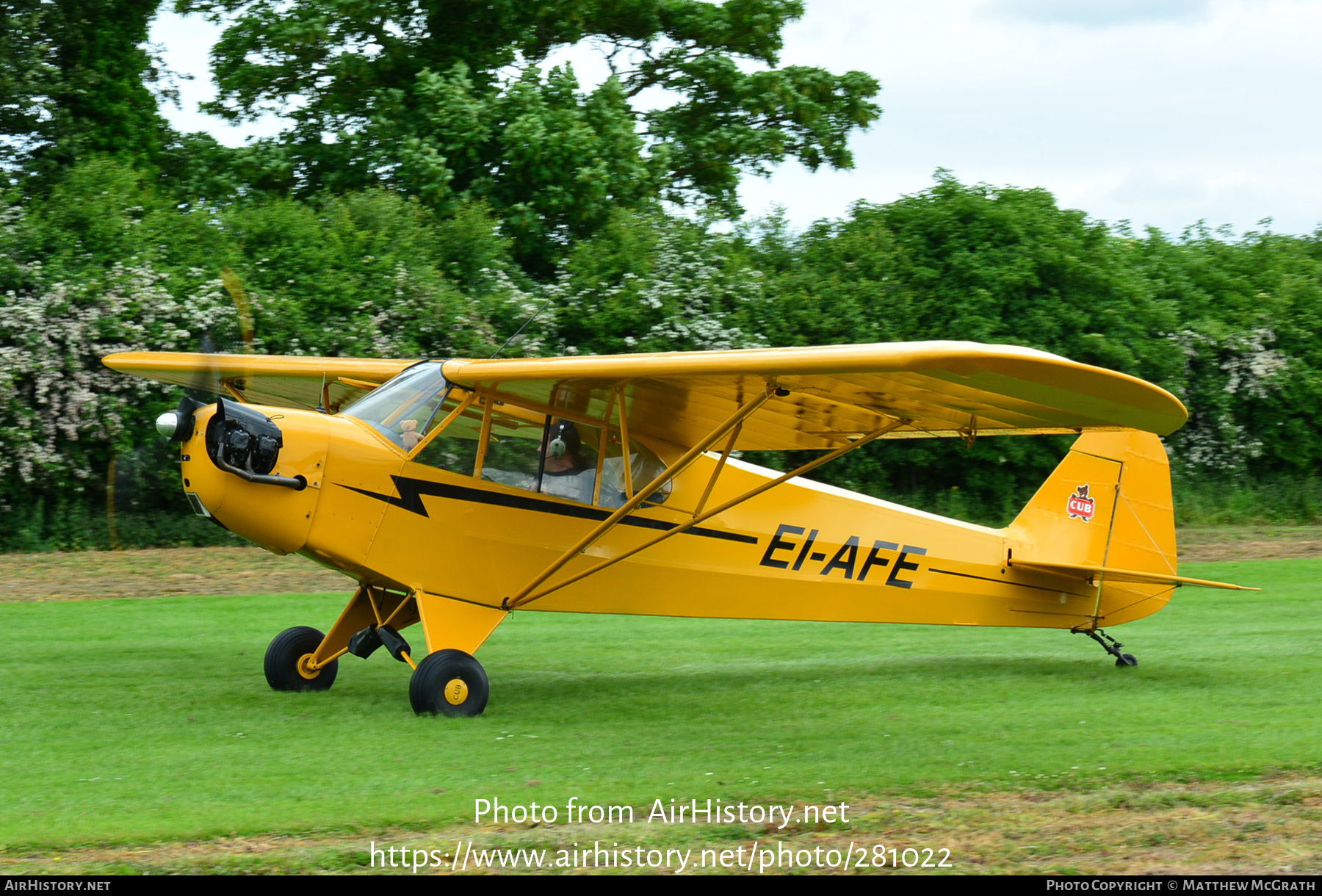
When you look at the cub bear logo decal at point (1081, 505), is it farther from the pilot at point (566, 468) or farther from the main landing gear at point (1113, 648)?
the pilot at point (566, 468)

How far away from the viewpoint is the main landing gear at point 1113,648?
10.1m

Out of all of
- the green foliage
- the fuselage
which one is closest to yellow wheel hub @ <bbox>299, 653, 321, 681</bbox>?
the fuselage

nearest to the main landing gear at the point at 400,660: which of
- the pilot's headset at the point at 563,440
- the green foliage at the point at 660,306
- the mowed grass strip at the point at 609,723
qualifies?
the mowed grass strip at the point at 609,723

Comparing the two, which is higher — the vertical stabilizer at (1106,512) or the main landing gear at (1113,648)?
the vertical stabilizer at (1106,512)

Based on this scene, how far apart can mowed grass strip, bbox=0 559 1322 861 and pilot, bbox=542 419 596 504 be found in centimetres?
156

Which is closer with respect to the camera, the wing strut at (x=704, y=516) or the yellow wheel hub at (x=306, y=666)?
the wing strut at (x=704, y=516)

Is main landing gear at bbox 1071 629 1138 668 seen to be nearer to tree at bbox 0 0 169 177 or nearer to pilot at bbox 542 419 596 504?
pilot at bbox 542 419 596 504

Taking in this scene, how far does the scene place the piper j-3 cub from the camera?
7156 mm

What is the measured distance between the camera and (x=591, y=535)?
8.10 metres

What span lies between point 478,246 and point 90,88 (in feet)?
30.0

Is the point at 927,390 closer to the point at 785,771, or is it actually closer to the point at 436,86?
the point at 785,771

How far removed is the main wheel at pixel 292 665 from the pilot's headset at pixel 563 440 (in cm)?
228

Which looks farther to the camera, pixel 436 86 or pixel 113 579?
pixel 436 86
